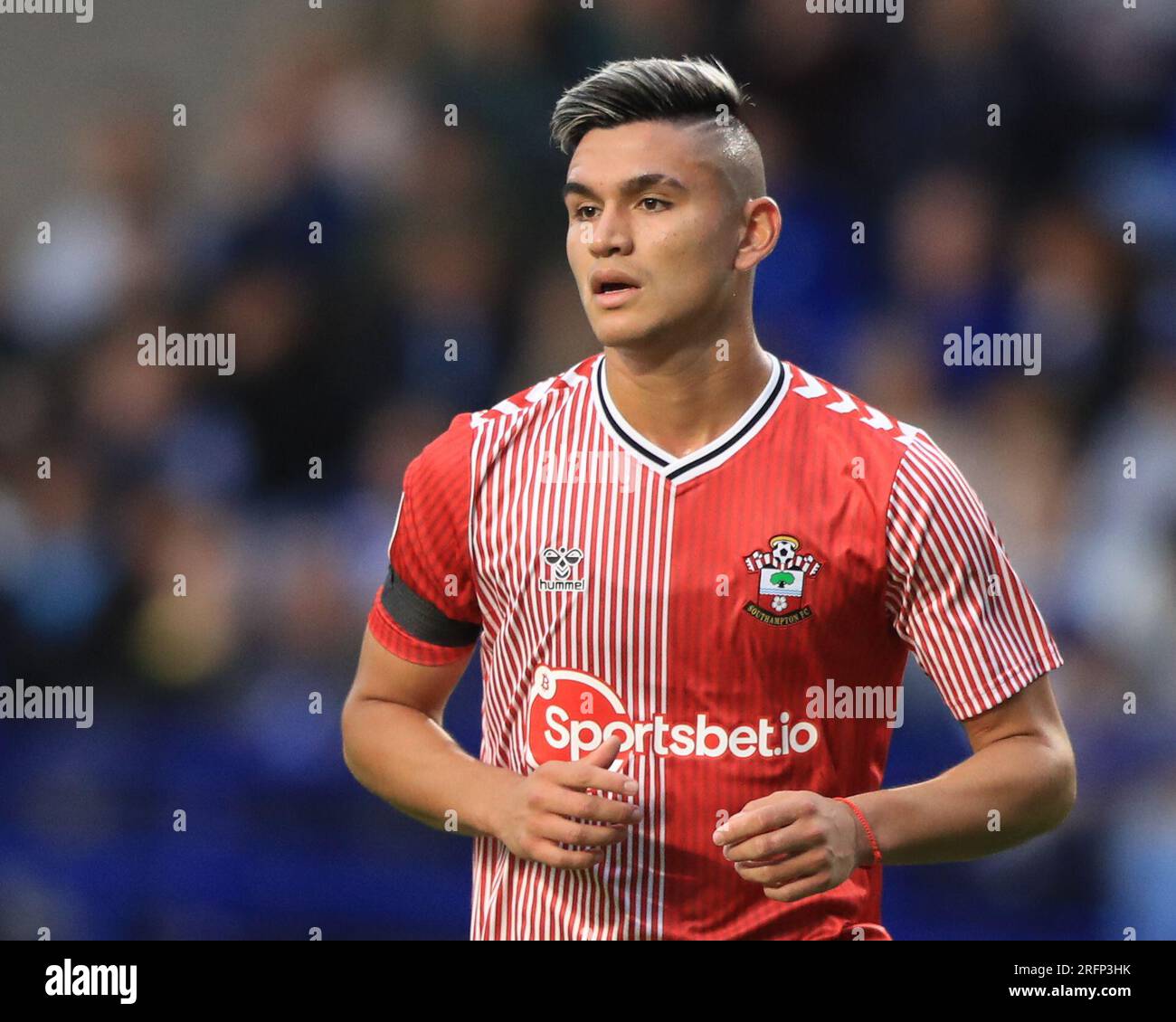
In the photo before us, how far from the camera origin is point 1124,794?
14.3ft

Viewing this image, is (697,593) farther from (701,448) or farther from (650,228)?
(650,228)

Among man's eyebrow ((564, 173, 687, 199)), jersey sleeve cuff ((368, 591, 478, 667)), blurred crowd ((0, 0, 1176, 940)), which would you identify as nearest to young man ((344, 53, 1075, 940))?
man's eyebrow ((564, 173, 687, 199))

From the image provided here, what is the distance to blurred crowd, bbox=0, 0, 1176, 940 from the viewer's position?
4355 millimetres

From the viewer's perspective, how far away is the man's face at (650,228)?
9.04ft

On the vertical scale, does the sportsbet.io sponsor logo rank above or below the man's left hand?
above

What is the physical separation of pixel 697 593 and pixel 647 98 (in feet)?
2.82

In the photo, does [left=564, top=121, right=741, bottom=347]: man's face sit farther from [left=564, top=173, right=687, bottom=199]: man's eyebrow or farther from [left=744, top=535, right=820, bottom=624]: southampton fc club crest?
[left=744, top=535, right=820, bottom=624]: southampton fc club crest

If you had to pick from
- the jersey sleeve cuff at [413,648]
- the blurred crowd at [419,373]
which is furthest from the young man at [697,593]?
the blurred crowd at [419,373]

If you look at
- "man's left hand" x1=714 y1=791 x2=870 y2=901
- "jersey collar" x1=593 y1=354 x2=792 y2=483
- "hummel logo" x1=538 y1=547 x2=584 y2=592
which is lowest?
"man's left hand" x1=714 y1=791 x2=870 y2=901

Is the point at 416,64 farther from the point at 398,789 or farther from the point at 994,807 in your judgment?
the point at 994,807

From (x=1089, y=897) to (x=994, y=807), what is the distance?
6.27 ft

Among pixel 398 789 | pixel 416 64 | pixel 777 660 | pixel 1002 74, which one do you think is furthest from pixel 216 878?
pixel 1002 74

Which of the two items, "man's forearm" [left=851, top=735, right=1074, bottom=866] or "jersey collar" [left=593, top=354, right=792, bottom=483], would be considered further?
"jersey collar" [left=593, top=354, right=792, bottom=483]

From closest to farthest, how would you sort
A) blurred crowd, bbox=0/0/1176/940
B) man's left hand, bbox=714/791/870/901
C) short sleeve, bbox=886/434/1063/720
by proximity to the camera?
man's left hand, bbox=714/791/870/901, short sleeve, bbox=886/434/1063/720, blurred crowd, bbox=0/0/1176/940
